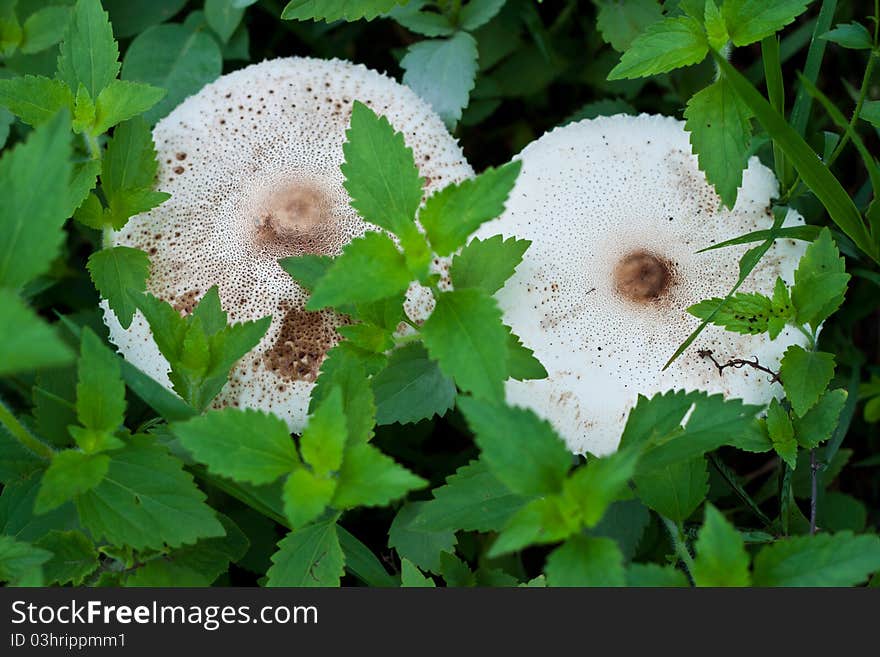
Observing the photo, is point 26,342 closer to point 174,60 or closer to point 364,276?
point 364,276

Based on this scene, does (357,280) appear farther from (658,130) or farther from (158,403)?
(658,130)

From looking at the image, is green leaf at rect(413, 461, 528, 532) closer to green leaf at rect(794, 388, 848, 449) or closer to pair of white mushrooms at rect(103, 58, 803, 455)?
pair of white mushrooms at rect(103, 58, 803, 455)

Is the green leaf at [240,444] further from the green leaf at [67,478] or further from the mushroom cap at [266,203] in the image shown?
the mushroom cap at [266,203]

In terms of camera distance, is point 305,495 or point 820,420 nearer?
point 305,495

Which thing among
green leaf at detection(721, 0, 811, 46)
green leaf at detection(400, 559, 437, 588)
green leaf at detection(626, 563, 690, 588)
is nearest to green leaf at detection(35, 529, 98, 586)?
green leaf at detection(400, 559, 437, 588)

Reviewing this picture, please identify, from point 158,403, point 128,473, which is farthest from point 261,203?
point 128,473

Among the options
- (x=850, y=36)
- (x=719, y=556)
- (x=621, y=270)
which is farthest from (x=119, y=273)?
(x=850, y=36)
